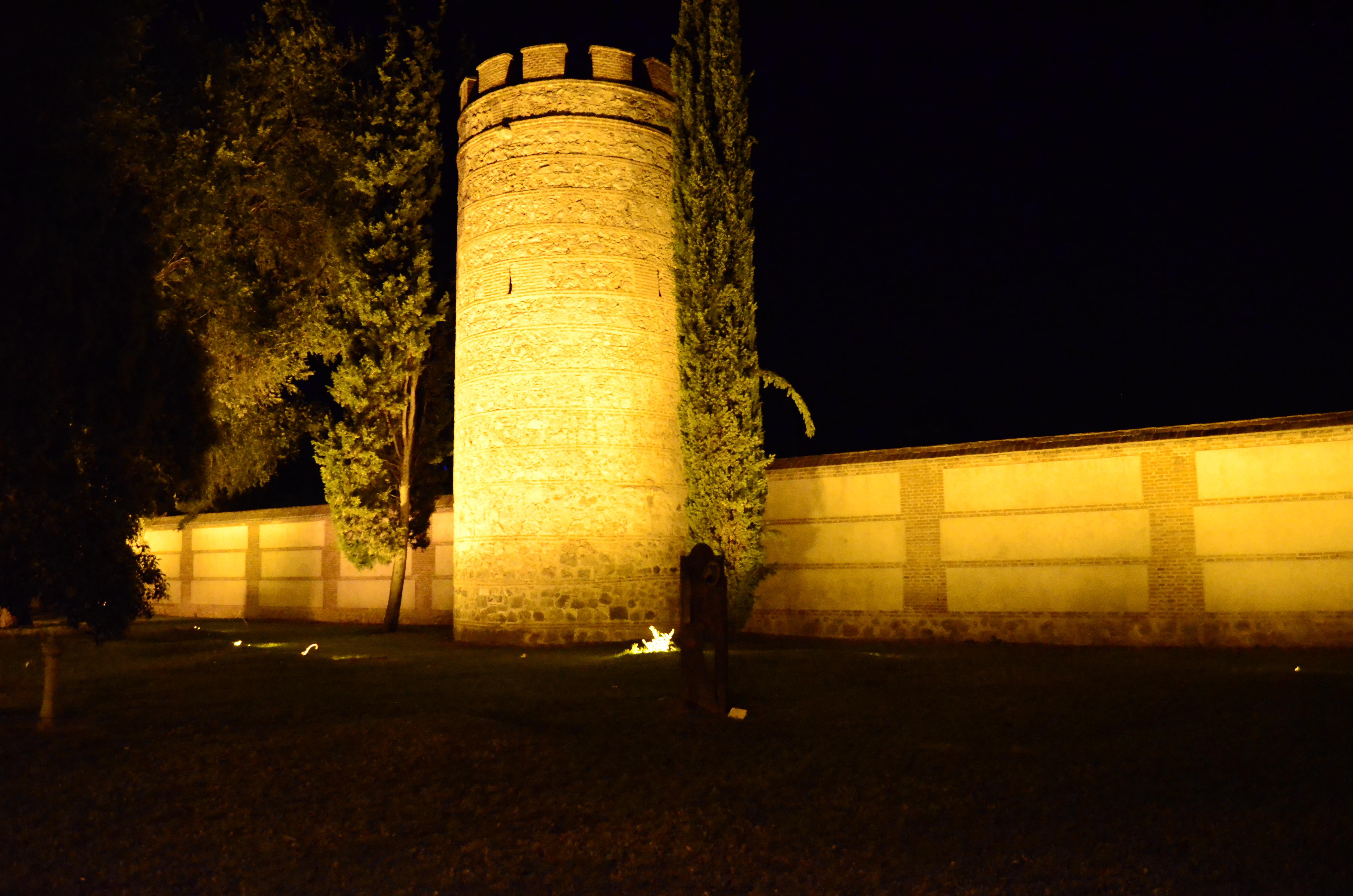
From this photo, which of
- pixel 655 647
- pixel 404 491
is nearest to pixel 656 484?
pixel 655 647

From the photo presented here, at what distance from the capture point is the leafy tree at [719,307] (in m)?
17.3

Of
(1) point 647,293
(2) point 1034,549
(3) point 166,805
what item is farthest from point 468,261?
(3) point 166,805

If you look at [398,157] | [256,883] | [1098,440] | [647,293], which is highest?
[398,157]

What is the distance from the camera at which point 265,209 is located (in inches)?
776

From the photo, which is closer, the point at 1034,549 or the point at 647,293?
the point at 1034,549

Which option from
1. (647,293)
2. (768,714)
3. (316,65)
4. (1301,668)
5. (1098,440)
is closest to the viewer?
(768,714)

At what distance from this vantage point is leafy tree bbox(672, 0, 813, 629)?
1731 centimetres

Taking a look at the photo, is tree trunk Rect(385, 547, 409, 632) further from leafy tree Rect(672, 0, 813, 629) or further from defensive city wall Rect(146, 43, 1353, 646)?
leafy tree Rect(672, 0, 813, 629)

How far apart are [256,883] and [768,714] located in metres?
5.10

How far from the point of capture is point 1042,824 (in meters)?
6.07

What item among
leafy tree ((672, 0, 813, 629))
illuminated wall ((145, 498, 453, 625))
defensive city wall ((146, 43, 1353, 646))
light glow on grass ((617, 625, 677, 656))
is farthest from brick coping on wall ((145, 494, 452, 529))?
light glow on grass ((617, 625, 677, 656))

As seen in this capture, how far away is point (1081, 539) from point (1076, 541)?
7 centimetres

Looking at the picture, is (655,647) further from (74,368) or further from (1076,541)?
(74,368)

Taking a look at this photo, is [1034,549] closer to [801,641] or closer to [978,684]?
[801,641]
